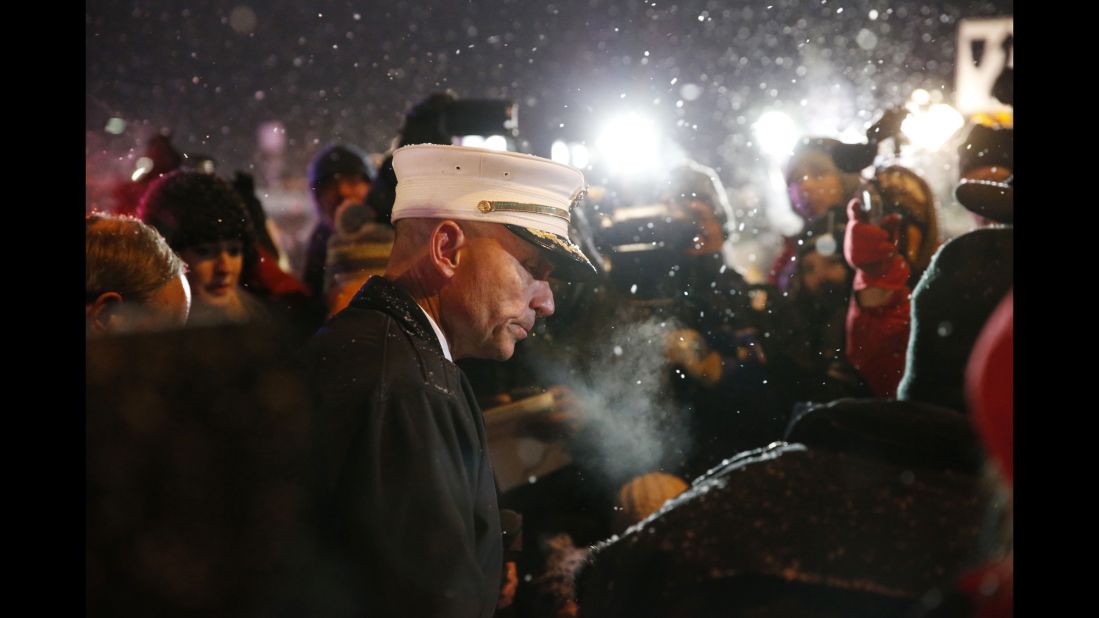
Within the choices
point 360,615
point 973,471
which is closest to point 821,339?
point 973,471

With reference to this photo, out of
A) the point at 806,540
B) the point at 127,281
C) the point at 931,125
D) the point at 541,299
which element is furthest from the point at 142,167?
the point at 931,125

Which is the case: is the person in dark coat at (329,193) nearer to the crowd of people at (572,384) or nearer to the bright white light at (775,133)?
the crowd of people at (572,384)

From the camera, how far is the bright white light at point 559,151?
2.04 meters

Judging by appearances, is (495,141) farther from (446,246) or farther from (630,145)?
(446,246)

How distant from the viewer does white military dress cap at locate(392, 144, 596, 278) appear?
5.32 feet

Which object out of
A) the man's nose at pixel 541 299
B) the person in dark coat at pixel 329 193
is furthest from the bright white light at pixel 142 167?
the man's nose at pixel 541 299

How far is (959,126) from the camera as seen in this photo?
2029mm

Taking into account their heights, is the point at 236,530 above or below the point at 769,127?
below

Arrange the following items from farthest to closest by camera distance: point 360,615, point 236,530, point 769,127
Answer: point 769,127, point 236,530, point 360,615

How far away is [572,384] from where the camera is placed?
2.14 m

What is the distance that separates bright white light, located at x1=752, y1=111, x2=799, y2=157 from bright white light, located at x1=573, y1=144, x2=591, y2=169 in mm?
458

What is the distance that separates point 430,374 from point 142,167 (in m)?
1.52

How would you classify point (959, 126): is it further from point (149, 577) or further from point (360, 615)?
point (149, 577)
